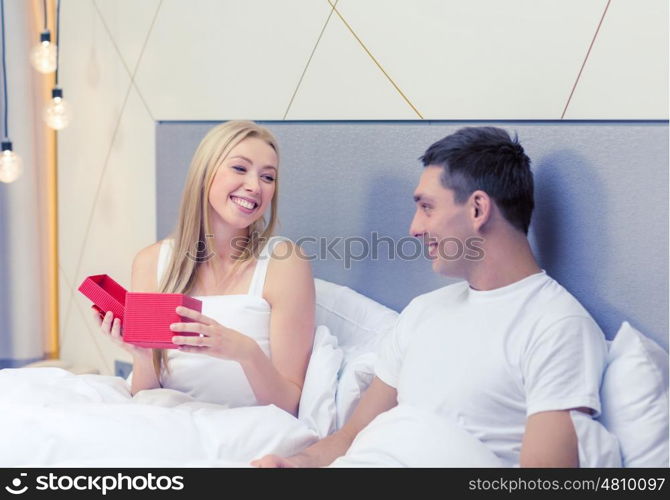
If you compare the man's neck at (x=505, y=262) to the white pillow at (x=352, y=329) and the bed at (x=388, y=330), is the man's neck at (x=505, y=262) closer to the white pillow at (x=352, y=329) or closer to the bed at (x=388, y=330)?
the bed at (x=388, y=330)

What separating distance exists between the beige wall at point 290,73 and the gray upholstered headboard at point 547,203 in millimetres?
49

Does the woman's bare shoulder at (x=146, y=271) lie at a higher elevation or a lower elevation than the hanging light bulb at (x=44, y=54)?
lower

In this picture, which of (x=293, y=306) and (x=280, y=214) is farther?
(x=280, y=214)

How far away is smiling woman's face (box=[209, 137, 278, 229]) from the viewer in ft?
5.55

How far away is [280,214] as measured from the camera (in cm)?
199

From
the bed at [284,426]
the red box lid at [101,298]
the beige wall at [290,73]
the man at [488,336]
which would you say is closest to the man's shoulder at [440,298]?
the man at [488,336]

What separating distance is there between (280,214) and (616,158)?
2.87 ft

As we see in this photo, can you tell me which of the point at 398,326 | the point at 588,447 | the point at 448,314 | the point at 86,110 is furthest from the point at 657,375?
the point at 86,110

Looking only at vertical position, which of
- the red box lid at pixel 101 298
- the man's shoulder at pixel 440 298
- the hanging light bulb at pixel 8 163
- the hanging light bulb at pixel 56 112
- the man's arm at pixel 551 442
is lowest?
the man's arm at pixel 551 442

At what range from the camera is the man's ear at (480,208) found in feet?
4.41

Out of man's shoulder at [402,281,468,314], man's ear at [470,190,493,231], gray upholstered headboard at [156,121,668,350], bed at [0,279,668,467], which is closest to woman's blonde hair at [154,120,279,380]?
gray upholstered headboard at [156,121,668,350]

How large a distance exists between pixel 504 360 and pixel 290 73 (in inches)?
38.9

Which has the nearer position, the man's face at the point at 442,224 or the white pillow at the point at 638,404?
the white pillow at the point at 638,404
